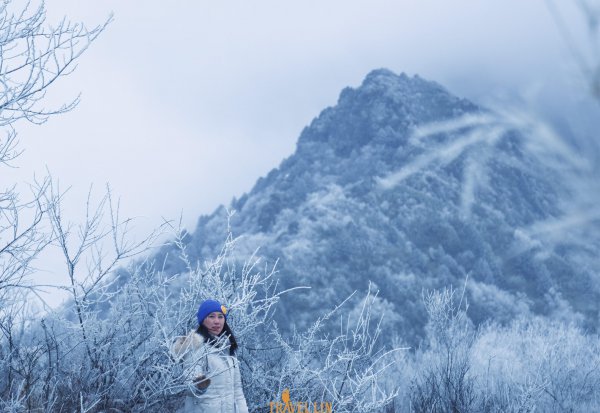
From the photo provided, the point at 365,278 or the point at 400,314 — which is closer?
the point at 400,314

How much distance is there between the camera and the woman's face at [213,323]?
4094 millimetres

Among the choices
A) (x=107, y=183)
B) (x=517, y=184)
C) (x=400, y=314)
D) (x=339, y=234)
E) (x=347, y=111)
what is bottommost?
(x=517, y=184)

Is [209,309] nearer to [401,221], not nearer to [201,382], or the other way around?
[201,382]

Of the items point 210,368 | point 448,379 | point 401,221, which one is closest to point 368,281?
point 401,221

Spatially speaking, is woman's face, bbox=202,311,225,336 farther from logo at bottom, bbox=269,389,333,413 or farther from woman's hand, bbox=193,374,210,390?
logo at bottom, bbox=269,389,333,413

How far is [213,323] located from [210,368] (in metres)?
0.30

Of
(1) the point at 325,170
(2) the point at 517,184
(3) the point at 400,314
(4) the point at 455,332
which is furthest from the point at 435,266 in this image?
(4) the point at 455,332

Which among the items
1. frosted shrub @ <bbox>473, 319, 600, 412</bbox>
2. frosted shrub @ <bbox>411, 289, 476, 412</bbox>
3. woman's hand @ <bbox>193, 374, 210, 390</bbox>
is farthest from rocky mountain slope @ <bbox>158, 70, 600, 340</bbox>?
woman's hand @ <bbox>193, 374, 210, 390</bbox>

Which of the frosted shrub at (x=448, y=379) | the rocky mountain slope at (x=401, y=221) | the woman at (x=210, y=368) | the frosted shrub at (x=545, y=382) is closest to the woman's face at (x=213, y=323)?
the woman at (x=210, y=368)

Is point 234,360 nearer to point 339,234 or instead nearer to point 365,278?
point 365,278

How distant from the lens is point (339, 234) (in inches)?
2335

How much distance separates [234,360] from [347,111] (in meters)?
90.8

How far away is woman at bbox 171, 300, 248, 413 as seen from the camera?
153 inches

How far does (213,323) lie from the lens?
13.4ft
